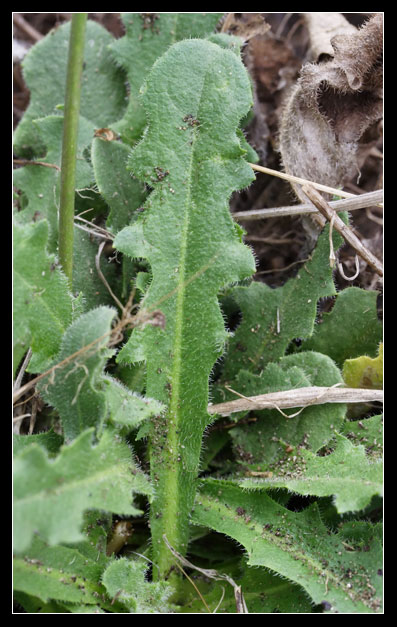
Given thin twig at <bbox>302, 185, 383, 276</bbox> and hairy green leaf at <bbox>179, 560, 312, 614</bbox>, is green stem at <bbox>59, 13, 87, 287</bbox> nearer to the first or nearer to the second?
thin twig at <bbox>302, 185, 383, 276</bbox>

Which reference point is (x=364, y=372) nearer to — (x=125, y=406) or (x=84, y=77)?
(x=125, y=406)

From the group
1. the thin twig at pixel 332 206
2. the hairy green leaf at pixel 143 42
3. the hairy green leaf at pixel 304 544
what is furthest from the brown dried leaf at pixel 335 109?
the hairy green leaf at pixel 304 544

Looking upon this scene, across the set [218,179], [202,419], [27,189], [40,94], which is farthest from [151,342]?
[40,94]

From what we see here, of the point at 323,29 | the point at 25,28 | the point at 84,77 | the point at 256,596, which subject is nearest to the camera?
the point at 256,596

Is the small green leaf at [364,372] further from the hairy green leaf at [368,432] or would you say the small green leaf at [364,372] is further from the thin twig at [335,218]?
the thin twig at [335,218]

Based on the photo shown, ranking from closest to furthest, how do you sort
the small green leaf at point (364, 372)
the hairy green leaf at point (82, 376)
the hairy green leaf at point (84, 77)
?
the hairy green leaf at point (82, 376)
the small green leaf at point (364, 372)
the hairy green leaf at point (84, 77)

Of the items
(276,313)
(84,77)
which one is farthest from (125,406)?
(84,77)

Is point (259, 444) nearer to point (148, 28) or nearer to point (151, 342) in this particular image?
point (151, 342)
